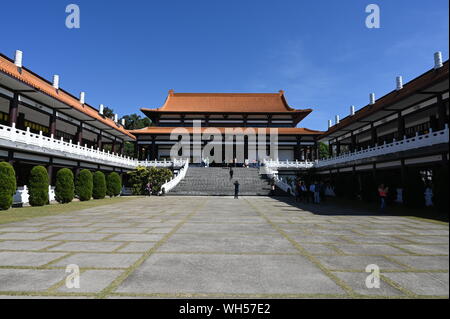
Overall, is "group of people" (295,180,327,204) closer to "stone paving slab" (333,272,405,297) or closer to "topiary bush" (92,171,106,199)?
"stone paving slab" (333,272,405,297)

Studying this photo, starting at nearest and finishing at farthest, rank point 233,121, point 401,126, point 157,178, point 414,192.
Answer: point 414,192
point 401,126
point 157,178
point 233,121

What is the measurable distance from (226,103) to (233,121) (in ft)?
14.5

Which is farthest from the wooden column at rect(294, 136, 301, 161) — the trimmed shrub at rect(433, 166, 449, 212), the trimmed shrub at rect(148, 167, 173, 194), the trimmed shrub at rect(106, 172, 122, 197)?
the trimmed shrub at rect(433, 166, 449, 212)

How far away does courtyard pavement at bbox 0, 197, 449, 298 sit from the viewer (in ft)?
9.93

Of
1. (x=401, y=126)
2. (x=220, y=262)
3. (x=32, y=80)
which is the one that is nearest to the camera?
(x=220, y=262)

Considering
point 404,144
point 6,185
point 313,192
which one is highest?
point 404,144

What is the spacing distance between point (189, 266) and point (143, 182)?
805 inches

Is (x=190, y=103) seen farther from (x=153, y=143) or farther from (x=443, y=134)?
(x=443, y=134)

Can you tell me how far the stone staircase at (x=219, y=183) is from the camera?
2233cm

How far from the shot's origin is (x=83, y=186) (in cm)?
1728

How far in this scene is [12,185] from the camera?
38.8 ft

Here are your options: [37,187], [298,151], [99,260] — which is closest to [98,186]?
[37,187]

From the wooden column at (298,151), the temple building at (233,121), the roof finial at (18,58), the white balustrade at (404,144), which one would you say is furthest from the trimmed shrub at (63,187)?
the wooden column at (298,151)

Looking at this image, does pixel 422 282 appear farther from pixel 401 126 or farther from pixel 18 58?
pixel 18 58
